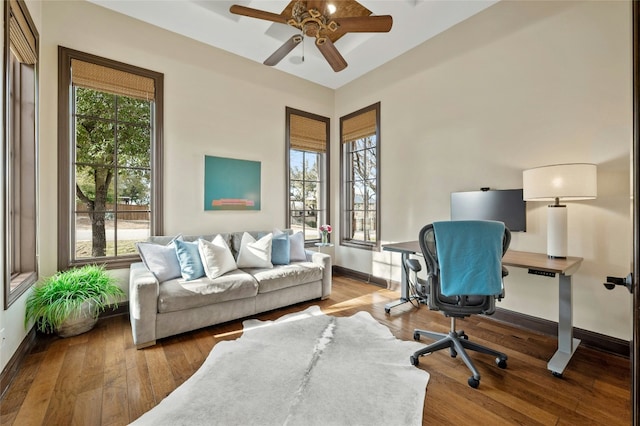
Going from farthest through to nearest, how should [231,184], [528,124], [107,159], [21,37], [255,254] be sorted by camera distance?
[231,184], [255,254], [107,159], [528,124], [21,37]

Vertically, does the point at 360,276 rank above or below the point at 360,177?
below

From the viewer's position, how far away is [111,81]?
3074 mm

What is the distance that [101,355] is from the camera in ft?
7.38

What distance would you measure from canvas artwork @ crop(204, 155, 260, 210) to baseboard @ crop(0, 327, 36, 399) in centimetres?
196

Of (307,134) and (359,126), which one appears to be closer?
(359,126)

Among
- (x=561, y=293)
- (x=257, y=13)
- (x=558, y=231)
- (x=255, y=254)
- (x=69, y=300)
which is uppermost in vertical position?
(x=257, y=13)

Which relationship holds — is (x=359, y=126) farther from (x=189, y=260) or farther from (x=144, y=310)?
(x=144, y=310)

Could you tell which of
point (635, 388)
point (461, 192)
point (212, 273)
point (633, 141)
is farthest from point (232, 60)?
point (635, 388)

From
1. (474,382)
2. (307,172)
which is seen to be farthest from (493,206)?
(307,172)

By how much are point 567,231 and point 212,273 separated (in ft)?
10.9

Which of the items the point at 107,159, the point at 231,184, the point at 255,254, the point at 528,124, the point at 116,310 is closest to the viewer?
the point at 528,124

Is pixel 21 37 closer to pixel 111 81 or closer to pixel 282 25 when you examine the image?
pixel 111 81

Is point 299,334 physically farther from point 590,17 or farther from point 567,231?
point 590,17

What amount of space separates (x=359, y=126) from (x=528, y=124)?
2.36 metres
